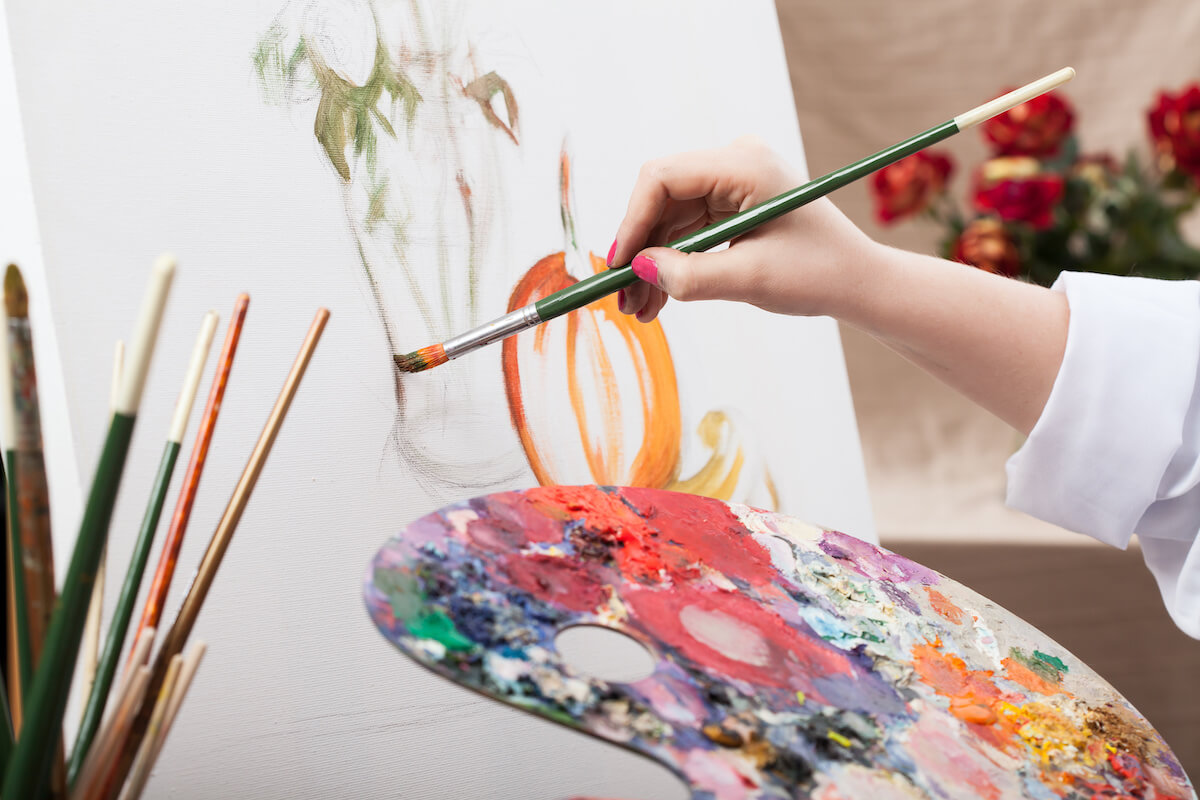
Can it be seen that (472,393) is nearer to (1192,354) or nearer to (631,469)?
(631,469)

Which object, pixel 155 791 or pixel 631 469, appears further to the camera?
pixel 631 469

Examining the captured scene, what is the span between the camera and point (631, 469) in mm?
604

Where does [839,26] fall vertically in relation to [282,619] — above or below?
above

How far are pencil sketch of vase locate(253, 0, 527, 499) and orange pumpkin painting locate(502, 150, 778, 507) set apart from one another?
21 mm

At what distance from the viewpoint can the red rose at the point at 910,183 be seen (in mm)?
1247

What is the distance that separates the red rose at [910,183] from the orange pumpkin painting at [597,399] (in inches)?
28.4

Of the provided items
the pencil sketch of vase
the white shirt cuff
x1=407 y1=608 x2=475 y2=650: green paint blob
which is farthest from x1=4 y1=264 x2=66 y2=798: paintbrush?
the white shirt cuff

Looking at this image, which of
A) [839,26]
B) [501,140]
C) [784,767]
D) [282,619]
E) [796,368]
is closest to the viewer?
[784,767]

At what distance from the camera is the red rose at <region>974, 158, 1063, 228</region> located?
3.69 feet

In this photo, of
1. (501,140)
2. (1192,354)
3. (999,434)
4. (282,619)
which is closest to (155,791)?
(282,619)

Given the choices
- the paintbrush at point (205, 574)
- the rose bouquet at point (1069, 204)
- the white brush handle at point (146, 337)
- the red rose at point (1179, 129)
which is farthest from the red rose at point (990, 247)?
the white brush handle at point (146, 337)

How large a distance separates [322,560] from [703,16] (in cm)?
51

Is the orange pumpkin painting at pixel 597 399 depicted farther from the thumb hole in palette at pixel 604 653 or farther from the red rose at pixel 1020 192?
the red rose at pixel 1020 192

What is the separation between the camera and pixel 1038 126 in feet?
3.80
